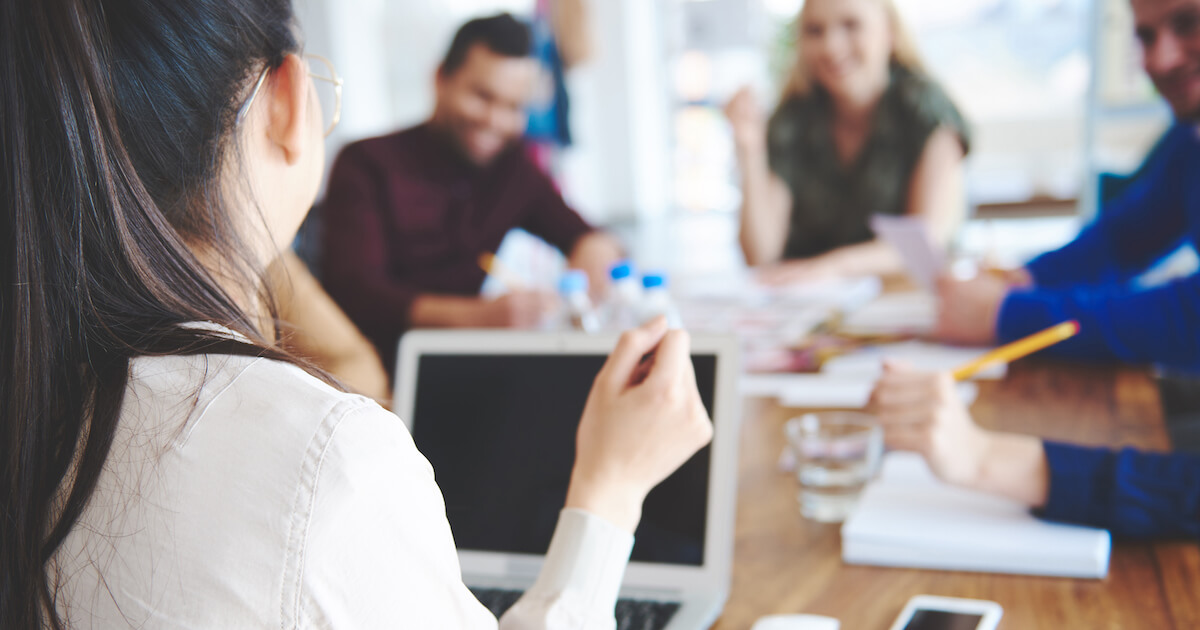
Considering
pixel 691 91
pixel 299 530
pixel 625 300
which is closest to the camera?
pixel 299 530

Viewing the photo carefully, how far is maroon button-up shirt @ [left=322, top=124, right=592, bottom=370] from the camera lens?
2029mm

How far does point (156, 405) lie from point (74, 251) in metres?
0.10

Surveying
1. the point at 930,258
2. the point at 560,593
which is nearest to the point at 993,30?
the point at 930,258

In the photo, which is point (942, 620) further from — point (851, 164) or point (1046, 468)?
point (851, 164)

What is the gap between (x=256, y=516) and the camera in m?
0.46

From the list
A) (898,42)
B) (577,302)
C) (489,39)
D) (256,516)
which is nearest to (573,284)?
(577,302)

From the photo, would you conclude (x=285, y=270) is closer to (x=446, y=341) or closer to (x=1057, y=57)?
(x=446, y=341)

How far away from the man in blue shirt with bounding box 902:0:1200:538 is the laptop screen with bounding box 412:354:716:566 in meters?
0.24

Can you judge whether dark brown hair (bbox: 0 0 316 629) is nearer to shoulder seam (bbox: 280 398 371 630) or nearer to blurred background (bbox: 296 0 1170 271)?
shoulder seam (bbox: 280 398 371 630)

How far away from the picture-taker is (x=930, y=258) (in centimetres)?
175

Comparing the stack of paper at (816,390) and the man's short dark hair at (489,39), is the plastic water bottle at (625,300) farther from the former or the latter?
the man's short dark hair at (489,39)

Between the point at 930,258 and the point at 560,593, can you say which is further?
A: the point at 930,258

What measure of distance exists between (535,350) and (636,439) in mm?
246

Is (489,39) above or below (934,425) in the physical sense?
above
